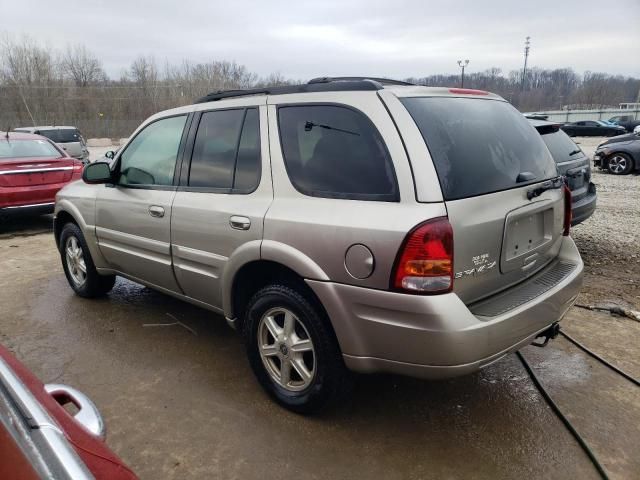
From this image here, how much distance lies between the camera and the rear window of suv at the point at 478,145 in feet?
8.04

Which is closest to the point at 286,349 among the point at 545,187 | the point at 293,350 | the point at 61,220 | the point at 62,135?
the point at 293,350

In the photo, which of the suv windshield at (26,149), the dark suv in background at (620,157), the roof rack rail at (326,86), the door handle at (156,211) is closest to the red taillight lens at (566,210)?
the roof rack rail at (326,86)

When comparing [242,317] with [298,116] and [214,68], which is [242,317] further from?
[214,68]

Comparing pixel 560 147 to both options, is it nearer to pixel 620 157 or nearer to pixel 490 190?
pixel 490 190

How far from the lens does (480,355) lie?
234 cm

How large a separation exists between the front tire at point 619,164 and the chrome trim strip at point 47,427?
51.0ft

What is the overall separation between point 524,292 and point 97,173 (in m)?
3.34

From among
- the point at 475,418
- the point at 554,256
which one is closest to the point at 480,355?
the point at 475,418

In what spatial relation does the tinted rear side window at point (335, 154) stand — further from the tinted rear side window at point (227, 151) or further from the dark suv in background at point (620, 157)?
the dark suv in background at point (620, 157)

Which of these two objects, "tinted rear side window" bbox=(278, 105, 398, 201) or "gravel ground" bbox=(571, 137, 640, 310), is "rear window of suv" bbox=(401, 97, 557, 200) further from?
"gravel ground" bbox=(571, 137, 640, 310)

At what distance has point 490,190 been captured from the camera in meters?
2.57

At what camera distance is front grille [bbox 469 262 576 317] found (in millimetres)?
2491

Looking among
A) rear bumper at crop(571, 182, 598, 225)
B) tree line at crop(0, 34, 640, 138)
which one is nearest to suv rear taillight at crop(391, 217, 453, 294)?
rear bumper at crop(571, 182, 598, 225)

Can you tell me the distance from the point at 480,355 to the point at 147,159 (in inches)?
115
